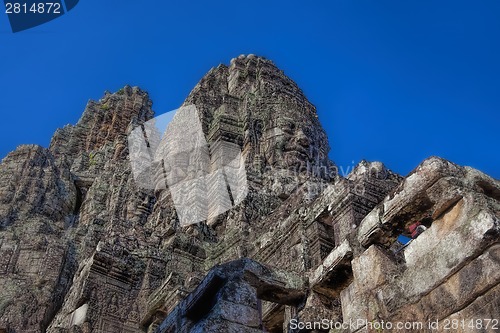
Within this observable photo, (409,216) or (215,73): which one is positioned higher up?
(215,73)

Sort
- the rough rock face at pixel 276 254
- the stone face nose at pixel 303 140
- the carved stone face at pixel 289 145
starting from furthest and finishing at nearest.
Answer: the stone face nose at pixel 303 140, the carved stone face at pixel 289 145, the rough rock face at pixel 276 254

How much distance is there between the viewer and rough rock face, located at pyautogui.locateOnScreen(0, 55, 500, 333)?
4.35 m

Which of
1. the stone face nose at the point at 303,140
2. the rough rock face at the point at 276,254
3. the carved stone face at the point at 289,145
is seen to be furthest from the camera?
the stone face nose at the point at 303,140

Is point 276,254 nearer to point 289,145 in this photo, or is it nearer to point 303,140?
point 289,145

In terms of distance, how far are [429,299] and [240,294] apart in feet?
6.24

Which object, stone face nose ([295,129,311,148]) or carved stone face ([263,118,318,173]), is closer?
carved stone face ([263,118,318,173])

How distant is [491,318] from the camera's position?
3727mm

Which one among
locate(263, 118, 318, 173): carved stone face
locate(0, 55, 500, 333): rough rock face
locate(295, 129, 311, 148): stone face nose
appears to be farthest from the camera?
locate(295, 129, 311, 148): stone face nose

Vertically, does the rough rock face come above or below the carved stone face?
below

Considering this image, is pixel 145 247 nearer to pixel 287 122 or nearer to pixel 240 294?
pixel 240 294

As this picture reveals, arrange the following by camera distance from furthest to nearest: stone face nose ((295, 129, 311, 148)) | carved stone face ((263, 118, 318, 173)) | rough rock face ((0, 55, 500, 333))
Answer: stone face nose ((295, 129, 311, 148)) < carved stone face ((263, 118, 318, 173)) < rough rock face ((0, 55, 500, 333))

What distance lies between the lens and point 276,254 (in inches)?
460

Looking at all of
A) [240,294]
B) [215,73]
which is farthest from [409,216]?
[215,73]

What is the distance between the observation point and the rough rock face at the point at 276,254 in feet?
14.3
